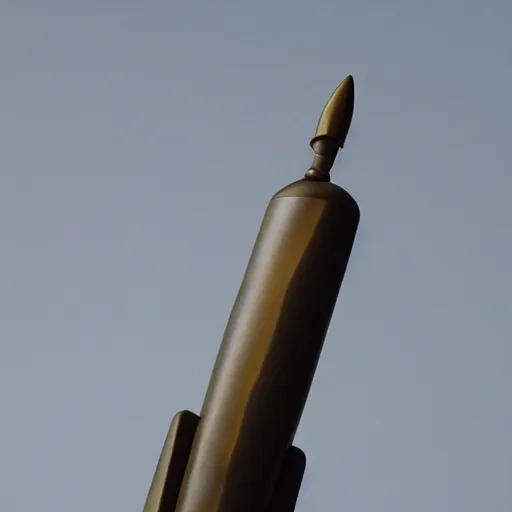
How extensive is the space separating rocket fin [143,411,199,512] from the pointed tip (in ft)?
0.49

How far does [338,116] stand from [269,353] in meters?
0.13

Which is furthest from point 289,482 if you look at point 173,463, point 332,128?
point 332,128

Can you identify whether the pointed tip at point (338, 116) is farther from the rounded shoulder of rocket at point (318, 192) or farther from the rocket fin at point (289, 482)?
the rocket fin at point (289, 482)

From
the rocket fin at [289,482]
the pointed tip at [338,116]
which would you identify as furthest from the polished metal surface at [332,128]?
the rocket fin at [289,482]

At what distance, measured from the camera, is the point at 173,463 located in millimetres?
370

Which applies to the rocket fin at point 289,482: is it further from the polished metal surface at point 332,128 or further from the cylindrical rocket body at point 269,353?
the polished metal surface at point 332,128

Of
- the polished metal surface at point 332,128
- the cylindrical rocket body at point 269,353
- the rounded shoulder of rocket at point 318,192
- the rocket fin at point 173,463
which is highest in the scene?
the polished metal surface at point 332,128

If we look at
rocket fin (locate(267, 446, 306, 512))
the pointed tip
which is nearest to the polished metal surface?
the pointed tip

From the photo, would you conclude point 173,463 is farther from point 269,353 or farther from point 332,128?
point 332,128

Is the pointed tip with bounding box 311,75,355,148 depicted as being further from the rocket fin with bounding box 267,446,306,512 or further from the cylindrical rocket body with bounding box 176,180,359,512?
the rocket fin with bounding box 267,446,306,512

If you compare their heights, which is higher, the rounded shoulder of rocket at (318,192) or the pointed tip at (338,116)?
the pointed tip at (338,116)

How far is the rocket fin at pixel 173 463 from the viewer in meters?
0.37

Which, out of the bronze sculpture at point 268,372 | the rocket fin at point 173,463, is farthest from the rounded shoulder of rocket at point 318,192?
the rocket fin at point 173,463

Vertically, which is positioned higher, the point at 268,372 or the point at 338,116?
the point at 338,116
